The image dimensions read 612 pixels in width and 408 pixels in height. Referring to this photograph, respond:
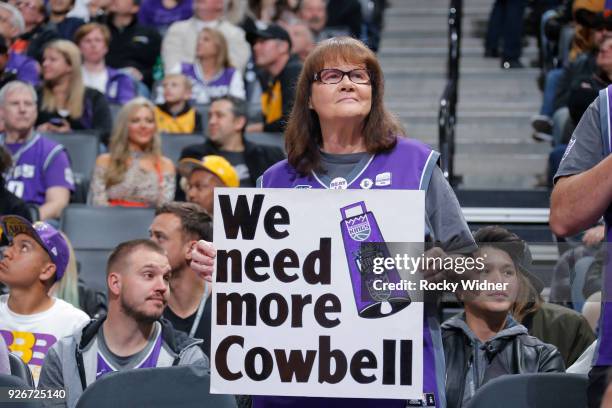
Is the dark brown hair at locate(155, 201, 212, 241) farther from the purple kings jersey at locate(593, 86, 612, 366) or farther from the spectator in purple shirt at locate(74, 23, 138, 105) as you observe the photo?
the spectator in purple shirt at locate(74, 23, 138, 105)

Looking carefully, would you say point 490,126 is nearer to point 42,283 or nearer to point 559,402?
point 42,283

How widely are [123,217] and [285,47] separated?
8.91ft

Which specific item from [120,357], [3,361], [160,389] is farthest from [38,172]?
[160,389]

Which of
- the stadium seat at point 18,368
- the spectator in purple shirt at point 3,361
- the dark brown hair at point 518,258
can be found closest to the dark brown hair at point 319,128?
the dark brown hair at point 518,258

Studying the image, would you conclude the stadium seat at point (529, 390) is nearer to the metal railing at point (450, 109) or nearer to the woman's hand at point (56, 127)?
the metal railing at point (450, 109)

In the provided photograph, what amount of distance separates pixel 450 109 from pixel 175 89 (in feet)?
6.98

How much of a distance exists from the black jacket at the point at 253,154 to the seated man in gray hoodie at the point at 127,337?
3.08 meters

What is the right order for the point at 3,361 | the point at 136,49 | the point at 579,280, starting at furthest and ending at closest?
1. the point at 136,49
2. the point at 579,280
3. the point at 3,361

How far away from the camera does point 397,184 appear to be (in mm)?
3312

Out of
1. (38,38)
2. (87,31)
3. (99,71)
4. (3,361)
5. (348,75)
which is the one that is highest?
(348,75)

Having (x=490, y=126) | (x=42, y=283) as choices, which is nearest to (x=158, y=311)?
(x=42, y=283)

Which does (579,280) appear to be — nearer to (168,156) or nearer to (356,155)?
(356,155)

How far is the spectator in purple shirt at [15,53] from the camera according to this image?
9.64 meters

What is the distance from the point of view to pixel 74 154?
8.51m
